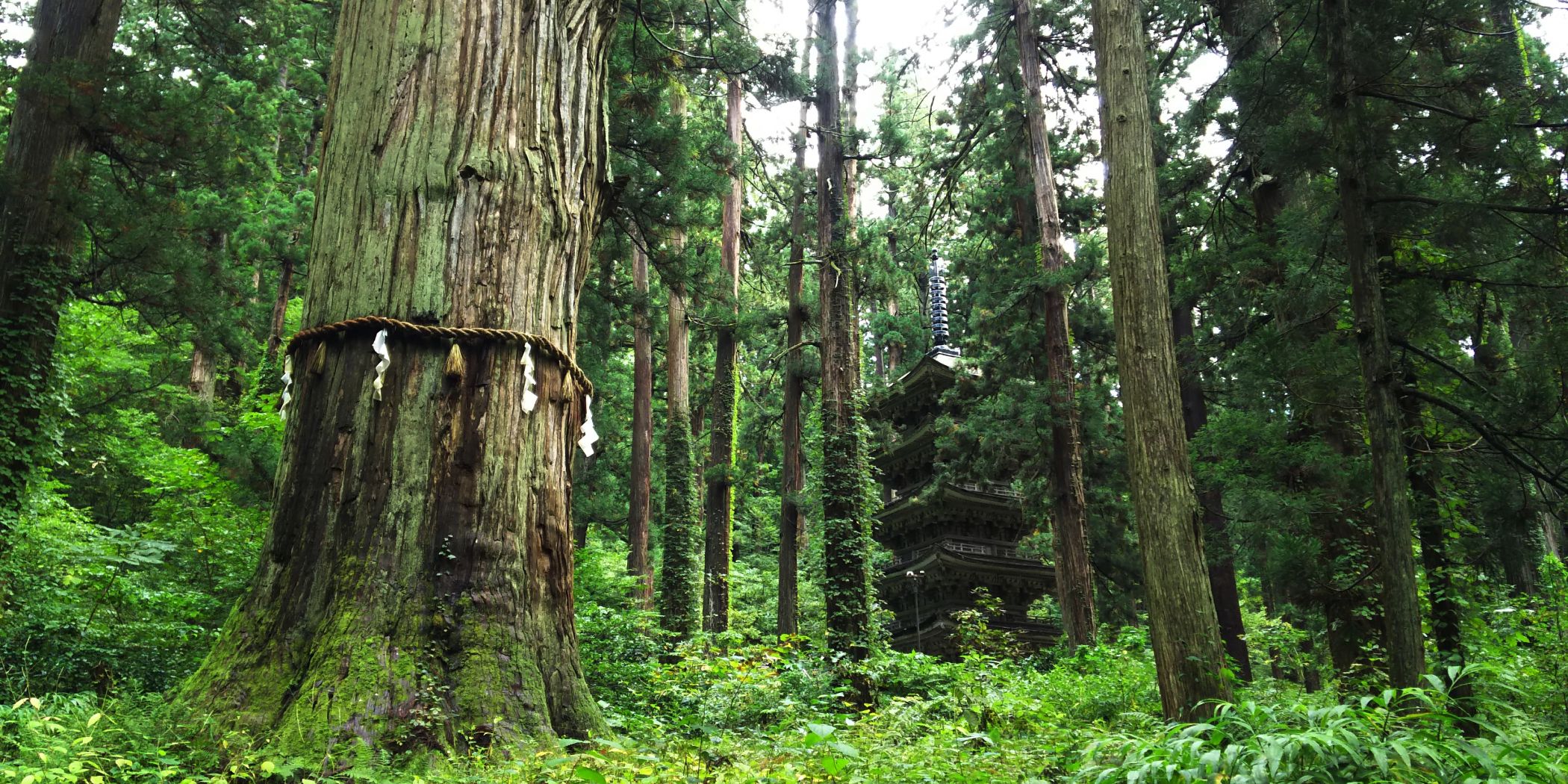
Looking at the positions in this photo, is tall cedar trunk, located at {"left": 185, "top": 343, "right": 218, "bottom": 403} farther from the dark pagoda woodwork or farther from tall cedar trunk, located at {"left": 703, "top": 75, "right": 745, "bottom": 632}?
the dark pagoda woodwork

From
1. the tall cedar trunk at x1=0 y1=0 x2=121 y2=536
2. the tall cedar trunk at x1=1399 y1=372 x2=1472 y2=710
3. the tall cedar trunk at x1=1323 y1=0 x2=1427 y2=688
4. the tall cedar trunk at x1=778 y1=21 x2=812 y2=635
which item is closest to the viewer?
the tall cedar trunk at x1=1323 y1=0 x2=1427 y2=688

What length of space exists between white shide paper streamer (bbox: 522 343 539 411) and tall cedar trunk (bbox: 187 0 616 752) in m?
0.04

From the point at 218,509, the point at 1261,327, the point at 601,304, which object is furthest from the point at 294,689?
the point at 601,304

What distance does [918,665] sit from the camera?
9883mm

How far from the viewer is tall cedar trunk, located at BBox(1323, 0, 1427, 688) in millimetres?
4910

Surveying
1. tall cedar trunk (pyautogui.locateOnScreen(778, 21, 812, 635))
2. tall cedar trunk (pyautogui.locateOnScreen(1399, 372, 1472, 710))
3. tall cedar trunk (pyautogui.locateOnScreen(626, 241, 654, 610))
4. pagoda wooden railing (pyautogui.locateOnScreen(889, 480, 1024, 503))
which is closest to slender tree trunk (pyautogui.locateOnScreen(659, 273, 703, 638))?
tall cedar trunk (pyautogui.locateOnScreen(626, 241, 654, 610))

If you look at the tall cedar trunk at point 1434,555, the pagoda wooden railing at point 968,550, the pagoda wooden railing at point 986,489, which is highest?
the pagoda wooden railing at point 986,489

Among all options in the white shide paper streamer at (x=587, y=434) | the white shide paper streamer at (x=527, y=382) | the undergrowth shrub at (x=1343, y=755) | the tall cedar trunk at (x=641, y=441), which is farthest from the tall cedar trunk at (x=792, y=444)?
the undergrowth shrub at (x=1343, y=755)

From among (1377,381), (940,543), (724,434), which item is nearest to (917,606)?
(940,543)

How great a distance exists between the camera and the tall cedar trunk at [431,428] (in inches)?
137

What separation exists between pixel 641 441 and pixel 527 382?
15.9 m

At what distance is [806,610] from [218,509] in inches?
488

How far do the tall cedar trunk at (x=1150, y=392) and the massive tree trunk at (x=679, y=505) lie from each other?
10782mm

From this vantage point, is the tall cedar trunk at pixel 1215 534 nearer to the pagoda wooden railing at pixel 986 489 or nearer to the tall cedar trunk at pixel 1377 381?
the tall cedar trunk at pixel 1377 381
